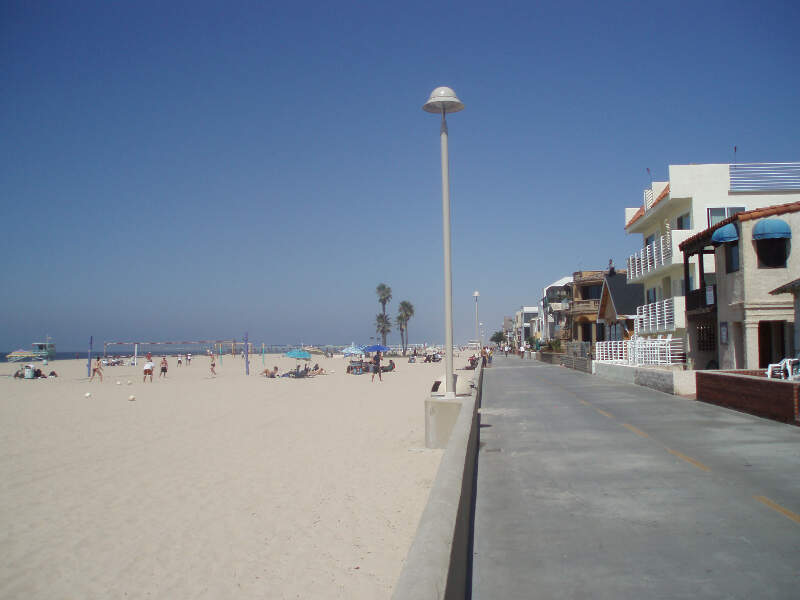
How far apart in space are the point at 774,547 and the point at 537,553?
1.95 metres

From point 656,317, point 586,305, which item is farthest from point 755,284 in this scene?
point 586,305

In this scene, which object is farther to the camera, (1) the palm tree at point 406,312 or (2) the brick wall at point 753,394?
(1) the palm tree at point 406,312

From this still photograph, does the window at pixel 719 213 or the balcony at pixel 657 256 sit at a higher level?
the window at pixel 719 213

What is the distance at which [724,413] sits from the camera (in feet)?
49.8

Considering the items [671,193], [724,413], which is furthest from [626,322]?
[724,413]

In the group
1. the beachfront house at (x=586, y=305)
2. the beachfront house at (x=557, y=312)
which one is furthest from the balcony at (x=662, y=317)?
the beachfront house at (x=557, y=312)

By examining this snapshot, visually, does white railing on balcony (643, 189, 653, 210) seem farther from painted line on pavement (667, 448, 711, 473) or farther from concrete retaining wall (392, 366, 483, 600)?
concrete retaining wall (392, 366, 483, 600)

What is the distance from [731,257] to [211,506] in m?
18.9

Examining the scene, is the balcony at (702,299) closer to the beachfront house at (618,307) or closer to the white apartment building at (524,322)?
the beachfront house at (618,307)

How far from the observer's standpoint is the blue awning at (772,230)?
64.3ft

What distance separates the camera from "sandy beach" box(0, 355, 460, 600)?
21.5ft

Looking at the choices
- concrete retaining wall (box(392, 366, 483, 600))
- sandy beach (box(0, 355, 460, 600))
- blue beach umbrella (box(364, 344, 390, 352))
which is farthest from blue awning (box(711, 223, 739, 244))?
blue beach umbrella (box(364, 344, 390, 352))

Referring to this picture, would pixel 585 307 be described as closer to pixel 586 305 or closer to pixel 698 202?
pixel 586 305

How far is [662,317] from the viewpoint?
105 ft
